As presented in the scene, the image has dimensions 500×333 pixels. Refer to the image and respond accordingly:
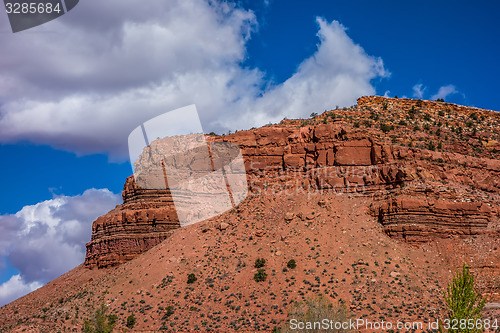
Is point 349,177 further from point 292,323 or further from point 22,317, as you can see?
point 22,317

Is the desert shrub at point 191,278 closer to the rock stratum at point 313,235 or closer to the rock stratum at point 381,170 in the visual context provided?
the rock stratum at point 313,235

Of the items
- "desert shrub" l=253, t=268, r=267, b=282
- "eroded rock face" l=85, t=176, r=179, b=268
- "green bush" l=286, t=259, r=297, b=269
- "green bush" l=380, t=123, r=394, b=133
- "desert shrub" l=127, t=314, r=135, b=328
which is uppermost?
"green bush" l=380, t=123, r=394, b=133

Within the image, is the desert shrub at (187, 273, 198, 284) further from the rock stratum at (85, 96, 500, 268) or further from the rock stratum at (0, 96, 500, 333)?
the rock stratum at (85, 96, 500, 268)

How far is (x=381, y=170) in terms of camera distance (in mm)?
46625

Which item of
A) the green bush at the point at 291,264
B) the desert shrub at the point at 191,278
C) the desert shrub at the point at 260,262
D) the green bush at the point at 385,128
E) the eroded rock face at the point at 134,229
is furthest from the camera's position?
the eroded rock face at the point at 134,229

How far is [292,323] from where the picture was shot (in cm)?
2633

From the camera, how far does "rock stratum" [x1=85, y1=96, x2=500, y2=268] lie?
134ft

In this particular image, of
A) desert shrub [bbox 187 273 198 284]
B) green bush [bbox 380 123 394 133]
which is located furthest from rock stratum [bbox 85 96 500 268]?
desert shrub [bbox 187 273 198 284]

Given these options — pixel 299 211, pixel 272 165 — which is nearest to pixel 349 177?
pixel 299 211

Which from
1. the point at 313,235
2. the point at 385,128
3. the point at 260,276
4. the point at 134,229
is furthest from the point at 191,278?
the point at 385,128

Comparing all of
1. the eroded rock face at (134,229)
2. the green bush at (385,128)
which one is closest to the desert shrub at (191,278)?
the eroded rock face at (134,229)

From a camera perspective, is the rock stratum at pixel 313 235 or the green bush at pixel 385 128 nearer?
the rock stratum at pixel 313 235

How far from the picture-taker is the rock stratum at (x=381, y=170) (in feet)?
134

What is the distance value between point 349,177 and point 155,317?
80.2 feet
